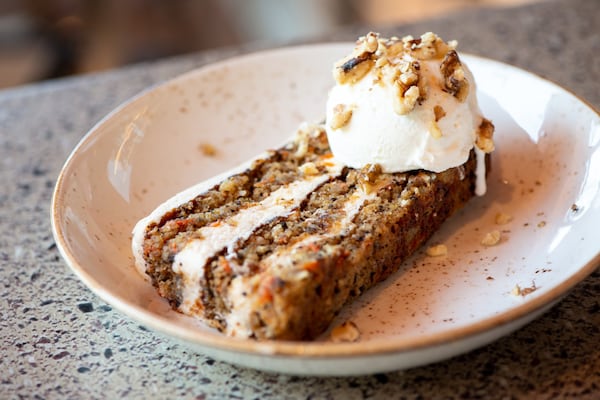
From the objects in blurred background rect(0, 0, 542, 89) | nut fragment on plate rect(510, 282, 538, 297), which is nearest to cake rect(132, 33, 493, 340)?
nut fragment on plate rect(510, 282, 538, 297)

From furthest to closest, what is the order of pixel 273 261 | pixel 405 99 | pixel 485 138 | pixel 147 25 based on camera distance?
1. pixel 147 25
2. pixel 485 138
3. pixel 405 99
4. pixel 273 261

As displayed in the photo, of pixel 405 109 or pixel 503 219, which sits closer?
pixel 405 109

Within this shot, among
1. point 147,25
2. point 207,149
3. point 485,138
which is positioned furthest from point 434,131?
point 147,25

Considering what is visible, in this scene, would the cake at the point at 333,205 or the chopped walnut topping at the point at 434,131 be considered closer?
the cake at the point at 333,205

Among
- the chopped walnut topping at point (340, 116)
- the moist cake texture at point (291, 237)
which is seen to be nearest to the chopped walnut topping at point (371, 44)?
the chopped walnut topping at point (340, 116)

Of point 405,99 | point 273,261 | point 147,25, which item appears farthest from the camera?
point 147,25

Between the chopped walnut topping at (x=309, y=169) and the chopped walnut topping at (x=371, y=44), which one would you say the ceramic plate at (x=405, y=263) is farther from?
the chopped walnut topping at (x=371, y=44)

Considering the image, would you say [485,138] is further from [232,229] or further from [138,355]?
[138,355]
